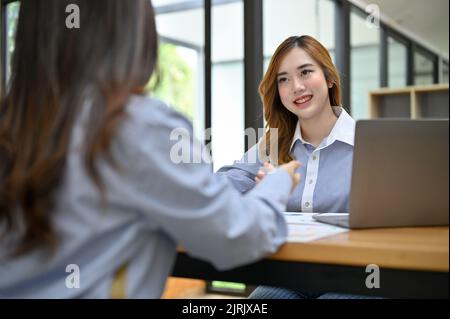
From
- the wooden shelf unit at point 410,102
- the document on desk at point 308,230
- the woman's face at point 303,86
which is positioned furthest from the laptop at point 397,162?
the wooden shelf unit at point 410,102

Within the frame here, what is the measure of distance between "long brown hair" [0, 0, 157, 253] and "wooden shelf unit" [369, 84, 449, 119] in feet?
11.8

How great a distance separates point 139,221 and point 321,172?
975 mm

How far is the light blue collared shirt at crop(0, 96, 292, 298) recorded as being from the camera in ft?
2.39

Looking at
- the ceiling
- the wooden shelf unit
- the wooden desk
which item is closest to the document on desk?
the wooden desk

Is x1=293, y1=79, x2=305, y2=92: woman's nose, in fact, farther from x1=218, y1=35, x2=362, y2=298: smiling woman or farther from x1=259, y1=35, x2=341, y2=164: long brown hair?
x1=259, y1=35, x2=341, y2=164: long brown hair

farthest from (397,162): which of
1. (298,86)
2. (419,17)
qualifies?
(419,17)

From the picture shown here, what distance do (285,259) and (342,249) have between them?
0.10 m

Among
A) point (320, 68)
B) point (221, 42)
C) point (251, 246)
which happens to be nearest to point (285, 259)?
point (251, 246)

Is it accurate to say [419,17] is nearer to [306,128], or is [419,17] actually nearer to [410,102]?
[410,102]

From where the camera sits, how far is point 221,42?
4062 millimetres

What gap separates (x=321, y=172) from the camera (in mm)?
1647

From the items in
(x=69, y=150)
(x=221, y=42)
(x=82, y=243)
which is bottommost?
(x=82, y=243)
